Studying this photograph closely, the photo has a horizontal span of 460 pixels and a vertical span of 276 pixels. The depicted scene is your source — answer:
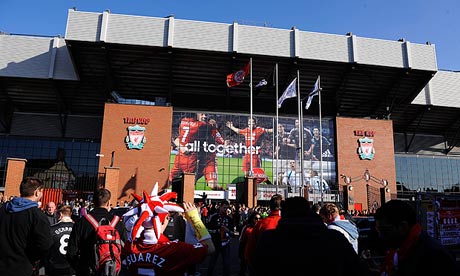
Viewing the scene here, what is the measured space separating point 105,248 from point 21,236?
0.90 m

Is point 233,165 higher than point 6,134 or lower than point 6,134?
lower

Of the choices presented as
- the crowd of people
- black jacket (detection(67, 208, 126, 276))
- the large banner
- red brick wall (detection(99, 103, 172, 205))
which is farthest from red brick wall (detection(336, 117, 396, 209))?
black jacket (detection(67, 208, 126, 276))

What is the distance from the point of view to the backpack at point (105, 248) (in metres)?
4.03

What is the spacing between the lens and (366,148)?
38062 mm

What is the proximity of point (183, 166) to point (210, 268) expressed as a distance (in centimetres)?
2794

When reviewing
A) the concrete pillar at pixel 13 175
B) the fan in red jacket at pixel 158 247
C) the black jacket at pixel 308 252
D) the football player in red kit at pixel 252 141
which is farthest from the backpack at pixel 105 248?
the football player in red kit at pixel 252 141

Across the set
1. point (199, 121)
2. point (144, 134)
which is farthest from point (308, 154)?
point (144, 134)

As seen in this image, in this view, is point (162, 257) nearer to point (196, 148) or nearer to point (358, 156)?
point (196, 148)

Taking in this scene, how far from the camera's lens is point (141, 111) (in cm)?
3556

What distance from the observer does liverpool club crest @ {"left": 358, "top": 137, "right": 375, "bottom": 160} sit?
124 ft

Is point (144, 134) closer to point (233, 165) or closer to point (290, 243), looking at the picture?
point (233, 165)

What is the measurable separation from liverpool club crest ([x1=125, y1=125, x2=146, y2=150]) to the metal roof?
4.52 meters

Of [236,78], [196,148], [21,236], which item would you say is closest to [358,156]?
[196,148]

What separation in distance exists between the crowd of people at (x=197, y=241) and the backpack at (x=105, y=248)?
0.08 meters
